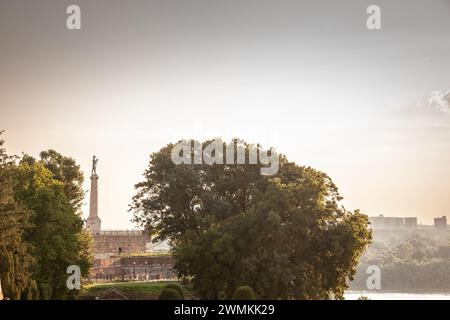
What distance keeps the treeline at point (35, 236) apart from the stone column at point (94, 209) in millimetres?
22796

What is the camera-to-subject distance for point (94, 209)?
63000mm

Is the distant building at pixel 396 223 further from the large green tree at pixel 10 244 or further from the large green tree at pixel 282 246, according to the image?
the large green tree at pixel 10 244

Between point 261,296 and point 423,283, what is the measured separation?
178 feet

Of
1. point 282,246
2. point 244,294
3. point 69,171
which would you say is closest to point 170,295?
point 244,294

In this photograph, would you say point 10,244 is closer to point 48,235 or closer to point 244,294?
point 48,235

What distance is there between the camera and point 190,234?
30672mm

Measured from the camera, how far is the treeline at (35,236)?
26.5m

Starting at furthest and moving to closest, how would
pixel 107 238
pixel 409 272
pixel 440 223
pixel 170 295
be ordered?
pixel 440 223
pixel 409 272
pixel 107 238
pixel 170 295

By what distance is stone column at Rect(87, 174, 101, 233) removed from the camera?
62566 mm

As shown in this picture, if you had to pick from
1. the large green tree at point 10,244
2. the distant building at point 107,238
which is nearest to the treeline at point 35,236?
the large green tree at point 10,244

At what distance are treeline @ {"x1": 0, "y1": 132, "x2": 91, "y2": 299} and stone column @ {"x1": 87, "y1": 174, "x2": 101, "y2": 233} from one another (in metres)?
22.8

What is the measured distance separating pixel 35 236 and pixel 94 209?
30.4 metres
